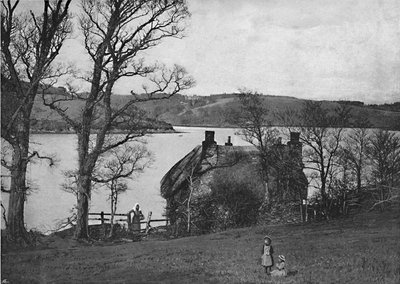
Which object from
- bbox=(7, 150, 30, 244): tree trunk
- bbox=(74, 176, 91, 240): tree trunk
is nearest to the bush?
bbox=(74, 176, 91, 240): tree trunk

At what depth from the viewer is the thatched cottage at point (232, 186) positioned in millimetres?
11297

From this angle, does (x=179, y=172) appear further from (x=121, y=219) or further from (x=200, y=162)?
(x=121, y=219)

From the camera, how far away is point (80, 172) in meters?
8.88

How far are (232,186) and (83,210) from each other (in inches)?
179

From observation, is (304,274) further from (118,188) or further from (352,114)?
(118,188)

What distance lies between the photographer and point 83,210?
9102mm

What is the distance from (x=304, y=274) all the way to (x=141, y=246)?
3334 mm

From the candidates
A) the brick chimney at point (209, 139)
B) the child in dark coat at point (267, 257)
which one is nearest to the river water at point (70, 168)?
the brick chimney at point (209, 139)

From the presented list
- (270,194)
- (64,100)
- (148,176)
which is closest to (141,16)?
(64,100)

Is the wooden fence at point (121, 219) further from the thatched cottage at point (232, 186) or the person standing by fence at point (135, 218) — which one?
the thatched cottage at point (232, 186)

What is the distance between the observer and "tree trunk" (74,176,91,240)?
8.98m

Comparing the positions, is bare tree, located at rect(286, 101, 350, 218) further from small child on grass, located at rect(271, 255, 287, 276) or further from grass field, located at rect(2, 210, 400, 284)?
small child on grass, located at rect(271, 255, 287, 276)

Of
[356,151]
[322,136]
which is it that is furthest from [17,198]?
[356,151]

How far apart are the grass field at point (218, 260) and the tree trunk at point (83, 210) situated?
1.06 ft
